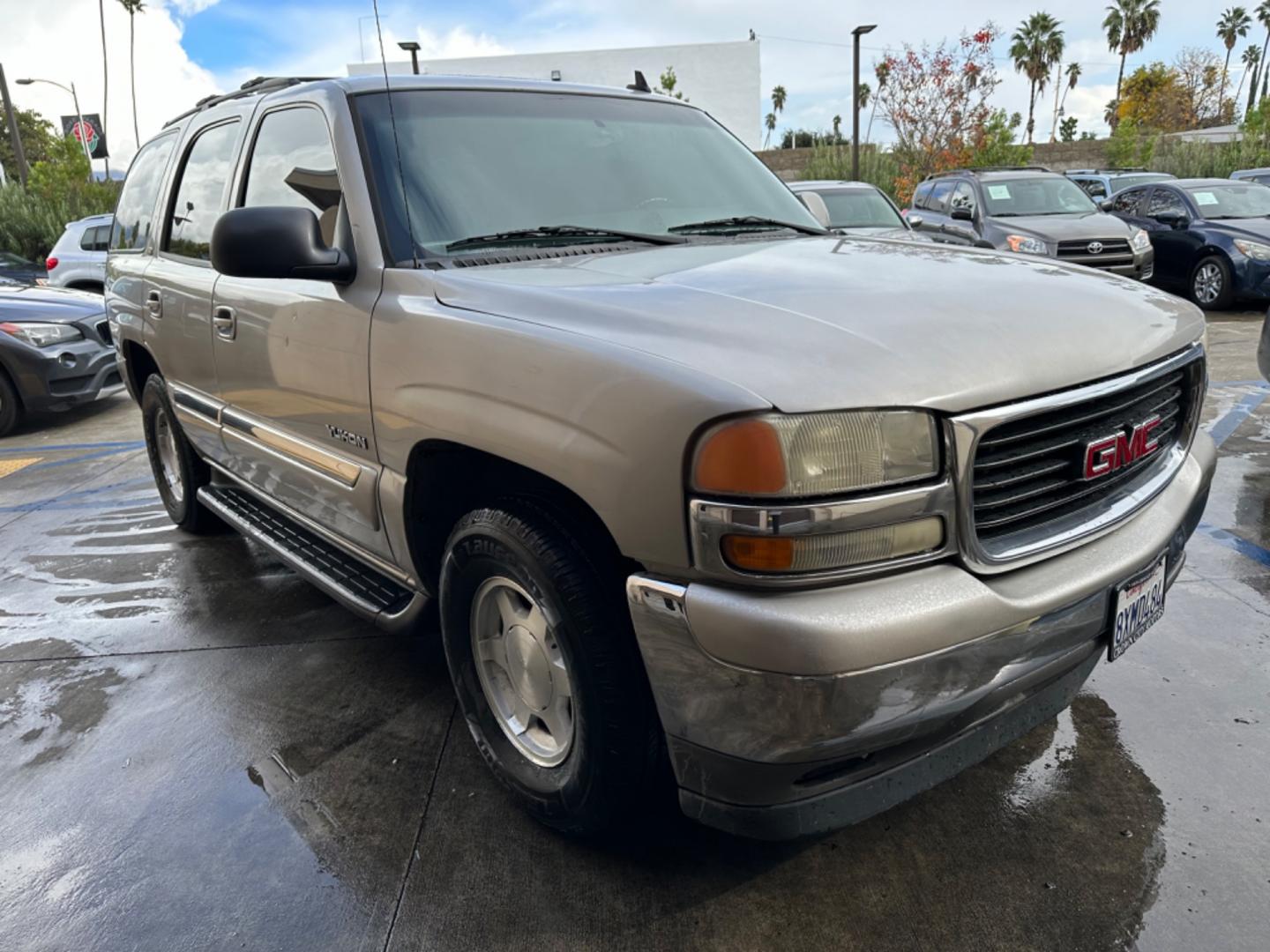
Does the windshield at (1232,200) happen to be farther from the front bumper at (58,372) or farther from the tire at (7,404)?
the tire at (7,404)

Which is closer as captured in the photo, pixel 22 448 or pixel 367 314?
pixel 367 314

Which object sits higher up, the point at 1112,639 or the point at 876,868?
the point at 1112,639

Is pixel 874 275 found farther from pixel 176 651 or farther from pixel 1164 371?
pixel 176 651

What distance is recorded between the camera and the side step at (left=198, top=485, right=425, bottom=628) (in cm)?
284

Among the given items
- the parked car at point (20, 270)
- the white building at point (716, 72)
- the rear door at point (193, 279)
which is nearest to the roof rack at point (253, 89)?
the rear door at point (193, 279)

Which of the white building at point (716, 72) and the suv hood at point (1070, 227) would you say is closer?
the suv hood at point (1070, 227)

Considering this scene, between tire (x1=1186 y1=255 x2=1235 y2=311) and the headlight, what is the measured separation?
37.4ft

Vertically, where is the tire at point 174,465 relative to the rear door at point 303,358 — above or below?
below

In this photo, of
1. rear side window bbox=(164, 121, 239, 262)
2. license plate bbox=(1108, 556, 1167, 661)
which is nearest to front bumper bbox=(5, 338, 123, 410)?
rear side window bbox=(164, 121, 239, 262)

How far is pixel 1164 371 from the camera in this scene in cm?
229

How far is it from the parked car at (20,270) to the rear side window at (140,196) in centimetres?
962

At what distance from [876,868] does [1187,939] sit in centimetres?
66

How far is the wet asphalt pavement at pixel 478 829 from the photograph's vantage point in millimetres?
2135

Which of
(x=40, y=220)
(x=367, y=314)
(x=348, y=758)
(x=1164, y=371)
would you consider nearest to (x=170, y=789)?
(x=348, y=758)
